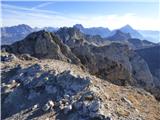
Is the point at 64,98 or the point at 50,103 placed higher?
the point at 64,98

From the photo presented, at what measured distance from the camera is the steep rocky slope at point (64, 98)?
68.7 feet

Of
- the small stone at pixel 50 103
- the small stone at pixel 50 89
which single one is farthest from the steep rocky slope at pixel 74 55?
the small stone at pixel 50 103

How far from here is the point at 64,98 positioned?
23422 millimetres

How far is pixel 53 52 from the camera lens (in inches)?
2184

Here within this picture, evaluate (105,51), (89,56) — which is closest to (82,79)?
(89,56)

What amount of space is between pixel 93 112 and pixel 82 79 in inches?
198

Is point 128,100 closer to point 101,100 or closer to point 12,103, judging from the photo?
point 101,100

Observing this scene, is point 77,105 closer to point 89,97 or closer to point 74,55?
point 89,97

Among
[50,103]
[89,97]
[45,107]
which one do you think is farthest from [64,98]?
[89,97]

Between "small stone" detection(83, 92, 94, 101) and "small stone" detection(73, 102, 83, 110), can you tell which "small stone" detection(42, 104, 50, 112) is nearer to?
"small stone" detection(73, 102, 83, 110)

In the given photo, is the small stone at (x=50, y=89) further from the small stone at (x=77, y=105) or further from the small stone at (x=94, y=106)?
the small stone at (x=94, y=106)

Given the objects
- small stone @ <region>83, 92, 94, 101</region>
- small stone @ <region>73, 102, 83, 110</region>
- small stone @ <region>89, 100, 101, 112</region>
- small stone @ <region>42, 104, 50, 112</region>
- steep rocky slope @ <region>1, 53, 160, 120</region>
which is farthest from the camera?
small stone @ <region>42, 104, 50, 112</region>

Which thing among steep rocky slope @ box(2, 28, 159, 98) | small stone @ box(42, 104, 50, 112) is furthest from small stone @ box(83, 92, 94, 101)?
steep rocky slope @ box(2, 28, 159, 98)

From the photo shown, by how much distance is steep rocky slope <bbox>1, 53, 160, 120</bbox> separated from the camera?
68.7ft
